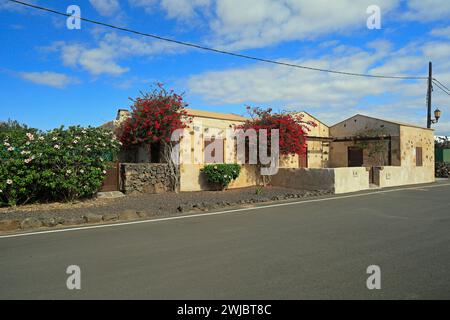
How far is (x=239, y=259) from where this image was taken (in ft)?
17.1

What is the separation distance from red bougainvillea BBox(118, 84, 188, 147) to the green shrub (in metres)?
2.33

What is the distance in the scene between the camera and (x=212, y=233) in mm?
7172

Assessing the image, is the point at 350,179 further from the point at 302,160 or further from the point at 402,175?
the point at 302,160

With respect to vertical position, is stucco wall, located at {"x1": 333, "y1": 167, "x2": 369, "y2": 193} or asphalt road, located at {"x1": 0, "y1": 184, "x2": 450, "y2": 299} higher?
stucco wall, located at {"x1": 333, "y1": 167, "x2": 369, "y2": 193}

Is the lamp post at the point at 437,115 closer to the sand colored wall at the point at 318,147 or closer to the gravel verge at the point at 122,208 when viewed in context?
the sand colored wall at the point at 318,147

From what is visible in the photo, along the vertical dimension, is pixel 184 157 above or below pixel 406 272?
above

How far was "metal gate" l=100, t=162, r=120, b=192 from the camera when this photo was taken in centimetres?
1352

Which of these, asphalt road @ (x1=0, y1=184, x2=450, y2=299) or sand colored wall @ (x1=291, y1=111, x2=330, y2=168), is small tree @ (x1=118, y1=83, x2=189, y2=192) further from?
sand colored wall @ (x1=291, y1=111, x2=330, y2=168)

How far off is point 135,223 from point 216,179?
23.4 ft

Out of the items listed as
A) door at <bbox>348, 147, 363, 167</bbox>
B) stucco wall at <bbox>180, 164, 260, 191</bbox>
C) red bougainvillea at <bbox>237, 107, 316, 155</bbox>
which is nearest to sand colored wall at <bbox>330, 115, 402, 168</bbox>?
door at <bbox>348, 147, 363, 167</bbox>

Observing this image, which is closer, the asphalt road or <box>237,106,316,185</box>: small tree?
the asphalt road
